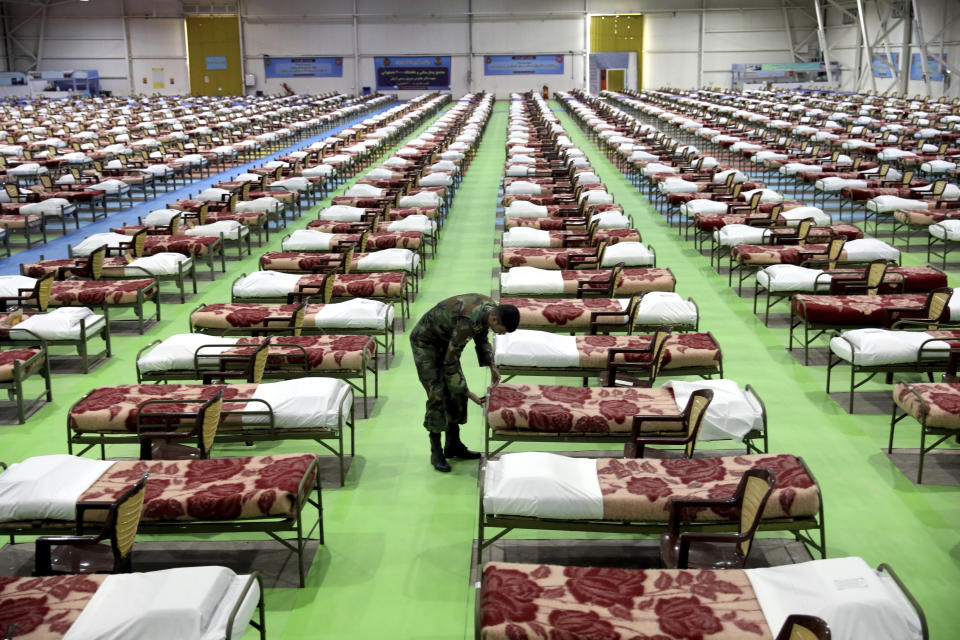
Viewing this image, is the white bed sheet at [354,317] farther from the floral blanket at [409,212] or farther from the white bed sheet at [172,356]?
the floral blanket at [409,212]

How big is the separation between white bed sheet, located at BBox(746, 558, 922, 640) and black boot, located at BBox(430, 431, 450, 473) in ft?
10.3

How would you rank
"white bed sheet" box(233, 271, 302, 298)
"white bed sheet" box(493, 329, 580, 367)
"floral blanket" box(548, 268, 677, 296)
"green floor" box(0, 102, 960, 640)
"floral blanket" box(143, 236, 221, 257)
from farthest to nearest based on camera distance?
"floral blanket" box(143, 236, 221, 257) → "floral blanket" box(548, 268, 677, 296) → "white bed sheet" box(233, 271, 302, 298) → "white bed sheet" box(493, 329, 580, 367) → "green floor" box(0, 102, 960, 640)

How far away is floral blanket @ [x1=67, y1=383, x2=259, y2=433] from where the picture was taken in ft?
22.9

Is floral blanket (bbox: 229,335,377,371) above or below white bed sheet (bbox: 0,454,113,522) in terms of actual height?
above

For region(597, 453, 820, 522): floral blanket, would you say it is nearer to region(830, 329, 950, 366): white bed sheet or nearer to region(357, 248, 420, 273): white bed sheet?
region(830, 329, 950, 366): white bed sheet

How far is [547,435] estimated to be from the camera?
23.0 feet

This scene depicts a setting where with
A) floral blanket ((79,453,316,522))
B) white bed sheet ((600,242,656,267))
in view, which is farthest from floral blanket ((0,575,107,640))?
white bed sheet ((600,242,656,267))

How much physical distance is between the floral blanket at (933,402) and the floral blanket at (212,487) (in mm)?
4635

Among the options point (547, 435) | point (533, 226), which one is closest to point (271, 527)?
point (547, 435)

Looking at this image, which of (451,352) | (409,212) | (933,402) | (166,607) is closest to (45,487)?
(166,607)

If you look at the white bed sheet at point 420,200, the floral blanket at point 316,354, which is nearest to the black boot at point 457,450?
the floral blanket at point 316,354

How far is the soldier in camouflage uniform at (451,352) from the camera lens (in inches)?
264

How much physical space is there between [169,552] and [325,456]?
1754 millimetres

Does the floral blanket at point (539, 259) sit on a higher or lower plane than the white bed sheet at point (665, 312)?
higher
